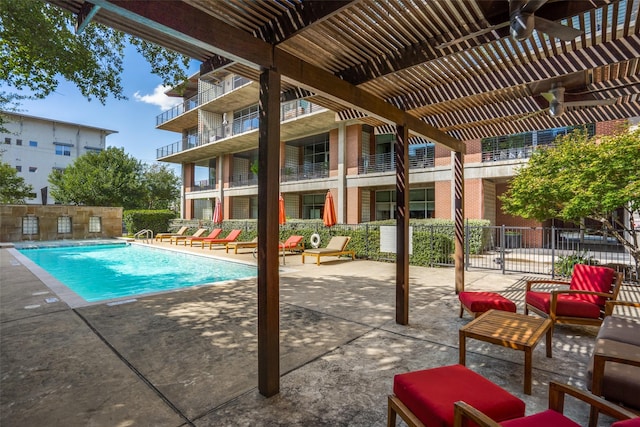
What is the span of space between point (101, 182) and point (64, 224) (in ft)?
28.0

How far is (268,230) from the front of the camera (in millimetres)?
2867

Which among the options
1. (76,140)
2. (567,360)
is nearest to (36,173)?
(76,140)

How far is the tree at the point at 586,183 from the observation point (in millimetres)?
7047

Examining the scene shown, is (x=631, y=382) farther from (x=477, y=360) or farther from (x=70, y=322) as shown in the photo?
(x=70, y=322)

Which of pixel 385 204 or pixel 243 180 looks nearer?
pixel 385 204

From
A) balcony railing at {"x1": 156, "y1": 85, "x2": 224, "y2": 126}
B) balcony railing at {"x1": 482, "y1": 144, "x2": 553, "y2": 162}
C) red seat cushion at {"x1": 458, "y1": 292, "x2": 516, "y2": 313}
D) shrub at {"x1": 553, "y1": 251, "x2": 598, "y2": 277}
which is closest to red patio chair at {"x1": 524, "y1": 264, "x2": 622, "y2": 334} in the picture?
red seat cushion at {"x1": 458, "y1": 292, "x2": 516, "y2": 313}

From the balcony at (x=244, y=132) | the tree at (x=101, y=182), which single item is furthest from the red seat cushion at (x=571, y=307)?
the tree at (x=101, y=182)

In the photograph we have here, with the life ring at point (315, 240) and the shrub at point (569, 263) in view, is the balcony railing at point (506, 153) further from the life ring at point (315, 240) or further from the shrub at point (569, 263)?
the life ring at point (315, 240)

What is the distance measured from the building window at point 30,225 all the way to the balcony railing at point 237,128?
1192 cm

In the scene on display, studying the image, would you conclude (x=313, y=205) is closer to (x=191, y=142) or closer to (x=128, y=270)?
(x=191, y=142)

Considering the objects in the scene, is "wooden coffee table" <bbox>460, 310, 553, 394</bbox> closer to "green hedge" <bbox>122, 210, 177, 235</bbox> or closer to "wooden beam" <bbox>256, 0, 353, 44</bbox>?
"wooden beam" <bbox>256, 0, 353, 44</bbox>

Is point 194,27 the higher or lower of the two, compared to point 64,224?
higher

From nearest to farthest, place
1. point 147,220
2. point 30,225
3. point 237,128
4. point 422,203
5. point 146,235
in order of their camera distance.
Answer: point 422,203 < point 30,225 < point 146,235 < point 237,128 < point 147,220

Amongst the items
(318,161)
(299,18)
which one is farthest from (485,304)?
(318,161)
